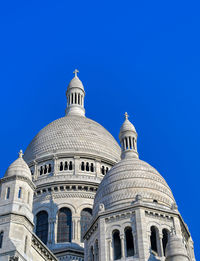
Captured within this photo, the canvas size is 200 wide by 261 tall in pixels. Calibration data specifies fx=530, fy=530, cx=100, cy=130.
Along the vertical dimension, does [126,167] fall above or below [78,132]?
below

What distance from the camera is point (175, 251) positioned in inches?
1228

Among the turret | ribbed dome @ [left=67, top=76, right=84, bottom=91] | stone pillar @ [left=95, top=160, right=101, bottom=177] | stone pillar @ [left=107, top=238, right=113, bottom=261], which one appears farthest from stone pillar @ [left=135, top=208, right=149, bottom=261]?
ribbed dome @ [left=67, top=76, right=84, bottom=91]

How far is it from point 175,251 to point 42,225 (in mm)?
17568

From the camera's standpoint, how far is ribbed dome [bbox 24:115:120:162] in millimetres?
50969

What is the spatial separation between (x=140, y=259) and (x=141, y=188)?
20.9 ft

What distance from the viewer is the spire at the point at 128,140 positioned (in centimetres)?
4391

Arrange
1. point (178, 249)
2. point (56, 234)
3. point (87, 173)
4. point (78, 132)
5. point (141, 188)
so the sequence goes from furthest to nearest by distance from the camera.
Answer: point (78, 132), point (87, 173), point (56, 234), point (141, 188), point (178, 249)

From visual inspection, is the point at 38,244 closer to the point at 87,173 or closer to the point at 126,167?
the point at 126,167

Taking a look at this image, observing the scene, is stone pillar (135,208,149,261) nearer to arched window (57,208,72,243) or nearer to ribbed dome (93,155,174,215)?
ribbed dome (93,155,174,215)

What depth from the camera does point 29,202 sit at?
29391mm

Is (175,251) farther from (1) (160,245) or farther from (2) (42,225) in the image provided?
(2) (42,225)

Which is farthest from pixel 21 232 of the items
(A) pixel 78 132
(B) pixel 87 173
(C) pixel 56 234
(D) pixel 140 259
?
(A) pixel 78 132

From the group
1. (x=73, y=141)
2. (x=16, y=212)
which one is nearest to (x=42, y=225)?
(x=73, y=141)

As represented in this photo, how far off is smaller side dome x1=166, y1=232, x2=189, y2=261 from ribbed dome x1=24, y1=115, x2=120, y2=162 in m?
19.6
